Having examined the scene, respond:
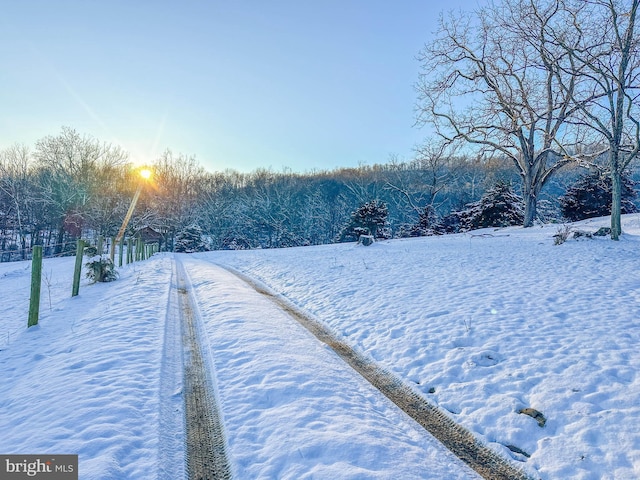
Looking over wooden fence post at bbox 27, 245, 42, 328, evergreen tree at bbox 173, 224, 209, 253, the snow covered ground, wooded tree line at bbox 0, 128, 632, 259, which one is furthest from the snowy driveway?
evergreen tree at bbox 173, 224, 209, 253

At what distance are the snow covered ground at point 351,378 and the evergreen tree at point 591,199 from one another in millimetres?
23522

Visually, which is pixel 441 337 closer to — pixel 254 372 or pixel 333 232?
pixel 254 372

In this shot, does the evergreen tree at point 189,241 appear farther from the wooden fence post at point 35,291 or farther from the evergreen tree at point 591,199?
the evergreen tree at point 591,199

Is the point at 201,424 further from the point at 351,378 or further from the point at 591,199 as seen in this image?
the point at 591,199

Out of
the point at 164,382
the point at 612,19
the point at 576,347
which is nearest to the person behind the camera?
the point at 164,382

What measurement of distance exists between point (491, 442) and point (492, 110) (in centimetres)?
1963

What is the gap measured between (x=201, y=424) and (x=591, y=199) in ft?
112

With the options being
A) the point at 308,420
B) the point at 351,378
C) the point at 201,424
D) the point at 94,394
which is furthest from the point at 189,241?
the point at 308,420

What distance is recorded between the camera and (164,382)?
4078 mm

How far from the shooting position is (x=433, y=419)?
3527 millimetres

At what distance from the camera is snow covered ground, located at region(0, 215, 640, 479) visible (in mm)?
2840

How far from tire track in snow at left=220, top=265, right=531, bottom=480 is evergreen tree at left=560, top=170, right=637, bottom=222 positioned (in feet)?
101

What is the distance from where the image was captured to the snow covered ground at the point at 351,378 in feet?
9.32

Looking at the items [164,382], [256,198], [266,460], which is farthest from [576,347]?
[256,198]
